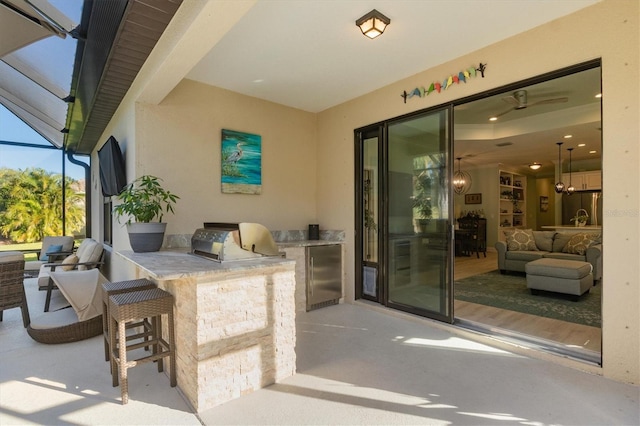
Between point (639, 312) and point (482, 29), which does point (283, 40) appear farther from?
point (639, 312)

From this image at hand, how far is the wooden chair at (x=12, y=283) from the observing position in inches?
133

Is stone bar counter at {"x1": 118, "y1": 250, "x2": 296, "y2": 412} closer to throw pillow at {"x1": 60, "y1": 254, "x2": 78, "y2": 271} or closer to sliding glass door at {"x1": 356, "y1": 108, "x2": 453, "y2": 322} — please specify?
sliding glass door at {"x1": 356, "y1": 108, "x2": 453, "y2": 322}

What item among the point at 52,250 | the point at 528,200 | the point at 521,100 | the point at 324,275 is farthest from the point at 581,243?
the point at 52,250

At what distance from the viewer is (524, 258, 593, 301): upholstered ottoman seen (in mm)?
4445

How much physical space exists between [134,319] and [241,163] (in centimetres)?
244

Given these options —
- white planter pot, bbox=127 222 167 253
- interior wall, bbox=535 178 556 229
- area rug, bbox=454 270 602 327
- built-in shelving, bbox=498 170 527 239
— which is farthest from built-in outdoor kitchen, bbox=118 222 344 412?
interior wall, bbox=535 178 556 229

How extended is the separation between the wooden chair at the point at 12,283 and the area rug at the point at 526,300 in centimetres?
530

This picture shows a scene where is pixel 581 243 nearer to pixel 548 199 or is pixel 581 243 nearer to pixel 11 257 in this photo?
pixel 548 199

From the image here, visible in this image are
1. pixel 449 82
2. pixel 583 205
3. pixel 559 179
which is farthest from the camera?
pixel 583 205

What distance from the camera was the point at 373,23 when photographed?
2.56 metres

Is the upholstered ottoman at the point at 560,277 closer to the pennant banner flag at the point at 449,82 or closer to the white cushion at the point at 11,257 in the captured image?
the pennant banner flag at the point at 449,82

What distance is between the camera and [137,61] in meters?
2.89

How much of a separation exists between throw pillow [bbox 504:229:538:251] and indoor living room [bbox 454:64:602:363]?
3 cm

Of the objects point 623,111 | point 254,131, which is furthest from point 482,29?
point 254,131
